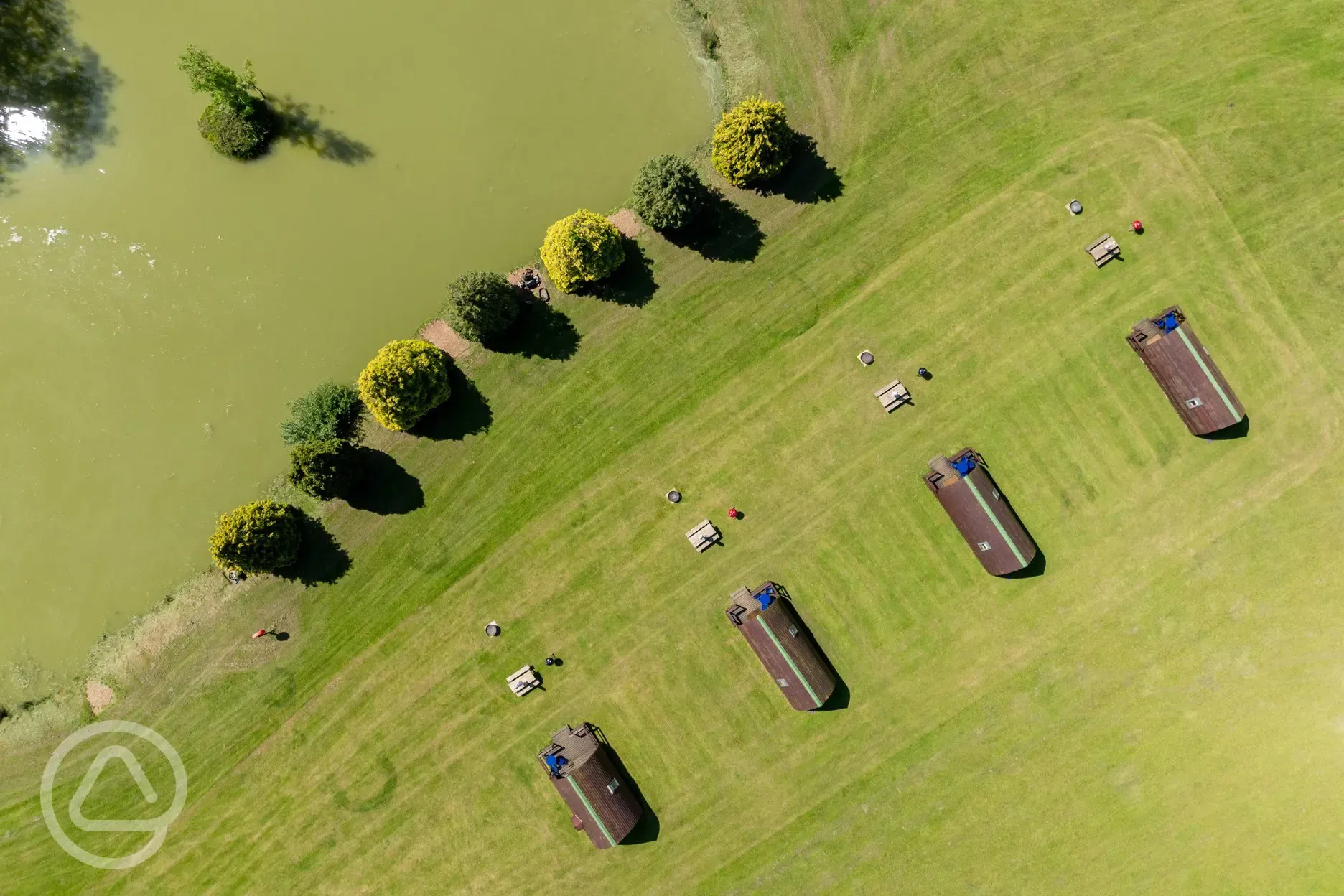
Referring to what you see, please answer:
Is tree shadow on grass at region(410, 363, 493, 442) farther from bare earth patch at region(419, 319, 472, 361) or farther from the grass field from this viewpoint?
bare earth patch at region(419, 319, 472, 361)

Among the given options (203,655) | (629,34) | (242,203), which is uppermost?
(242,203)

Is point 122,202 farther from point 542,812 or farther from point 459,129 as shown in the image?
point 542,812

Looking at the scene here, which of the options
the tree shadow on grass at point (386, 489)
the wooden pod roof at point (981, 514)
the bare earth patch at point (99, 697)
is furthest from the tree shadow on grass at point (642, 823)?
the bare earth patch at point (99, 697)

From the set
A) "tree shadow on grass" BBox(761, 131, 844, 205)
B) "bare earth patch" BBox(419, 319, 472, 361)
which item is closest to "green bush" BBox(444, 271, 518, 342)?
"bare earth patch" BBox(419, 319, 472, 361)

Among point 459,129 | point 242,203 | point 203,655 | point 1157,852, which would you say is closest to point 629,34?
point 459,129

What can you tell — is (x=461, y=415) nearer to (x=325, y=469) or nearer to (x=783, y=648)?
(x=325, y=469)

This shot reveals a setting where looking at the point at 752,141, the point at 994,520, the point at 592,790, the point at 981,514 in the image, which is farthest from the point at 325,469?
the point at 994,520
